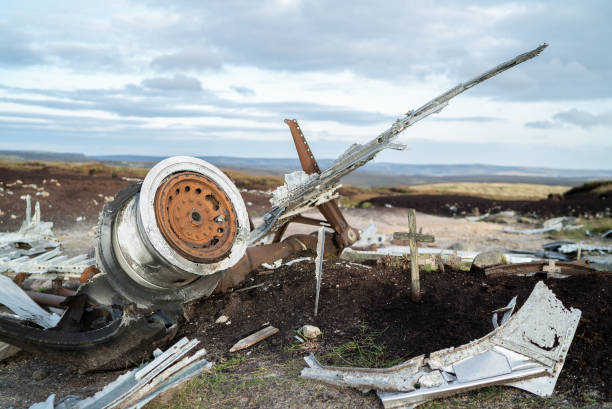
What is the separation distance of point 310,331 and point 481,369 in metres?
2.24

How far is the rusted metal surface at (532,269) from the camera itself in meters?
8.10

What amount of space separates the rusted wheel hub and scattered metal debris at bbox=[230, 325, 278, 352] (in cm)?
112

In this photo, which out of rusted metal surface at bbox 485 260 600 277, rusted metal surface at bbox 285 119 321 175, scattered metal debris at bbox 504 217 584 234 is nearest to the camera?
rusted metal surface at bbox 485 260 600 277

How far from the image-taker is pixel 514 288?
274 inches

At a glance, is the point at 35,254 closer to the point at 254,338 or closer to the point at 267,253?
the point at 267,253

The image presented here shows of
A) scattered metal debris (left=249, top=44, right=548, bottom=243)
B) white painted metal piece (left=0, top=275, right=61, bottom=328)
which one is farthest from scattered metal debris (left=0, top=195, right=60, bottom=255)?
scattered metal debris (left=249, top=44, right=548, bottom=243)

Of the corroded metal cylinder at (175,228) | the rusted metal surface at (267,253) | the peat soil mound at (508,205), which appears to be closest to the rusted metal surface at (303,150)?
the rusted metal surface at (267,253)

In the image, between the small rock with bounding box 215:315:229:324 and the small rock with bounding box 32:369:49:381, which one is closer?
the small rock with bounding box 32:369:49:381

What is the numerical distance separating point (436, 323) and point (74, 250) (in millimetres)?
11192

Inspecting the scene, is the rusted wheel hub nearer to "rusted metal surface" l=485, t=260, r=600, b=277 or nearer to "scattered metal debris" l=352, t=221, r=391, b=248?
"rusted metal surface" l=485, t=260, r=600, b=277

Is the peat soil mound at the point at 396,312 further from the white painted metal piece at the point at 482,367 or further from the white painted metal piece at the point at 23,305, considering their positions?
the white painted metal piece at the point at 23,305

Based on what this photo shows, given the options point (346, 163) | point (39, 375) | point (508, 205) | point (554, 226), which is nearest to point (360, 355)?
point (346, 163)

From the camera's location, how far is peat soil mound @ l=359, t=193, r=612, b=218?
2410cm

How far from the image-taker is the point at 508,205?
91.9ft
